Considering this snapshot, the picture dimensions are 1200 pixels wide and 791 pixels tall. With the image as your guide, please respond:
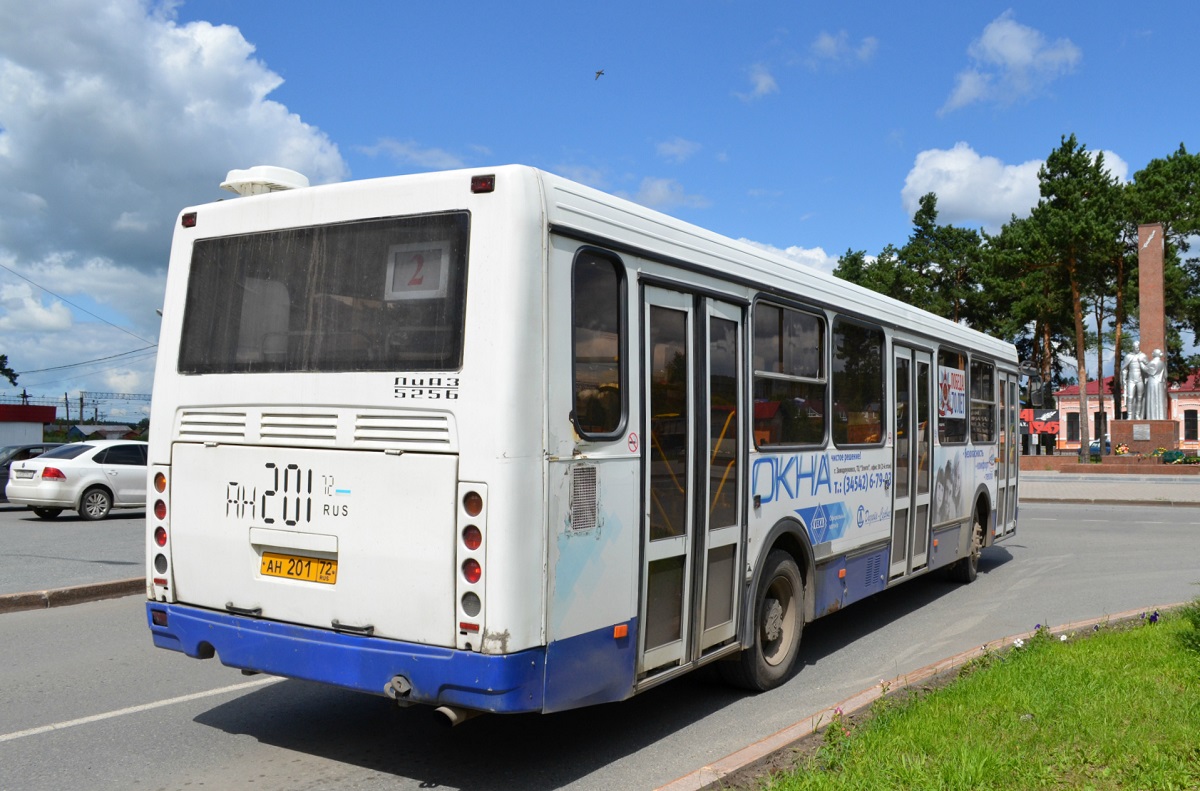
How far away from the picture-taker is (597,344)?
5180mm

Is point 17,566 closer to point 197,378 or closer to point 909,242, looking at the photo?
point 197,378

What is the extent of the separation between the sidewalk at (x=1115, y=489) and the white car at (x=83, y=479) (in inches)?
801

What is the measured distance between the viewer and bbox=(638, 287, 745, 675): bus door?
5.55 metres

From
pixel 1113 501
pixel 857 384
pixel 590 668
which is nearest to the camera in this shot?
pixel 590 668

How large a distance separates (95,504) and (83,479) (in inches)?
22.9

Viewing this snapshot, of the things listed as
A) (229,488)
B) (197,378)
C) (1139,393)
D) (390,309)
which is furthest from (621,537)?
(1139,393)

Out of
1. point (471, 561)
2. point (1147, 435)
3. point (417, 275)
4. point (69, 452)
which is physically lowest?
point (471, 561)

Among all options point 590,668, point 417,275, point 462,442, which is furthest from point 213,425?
point 590,668

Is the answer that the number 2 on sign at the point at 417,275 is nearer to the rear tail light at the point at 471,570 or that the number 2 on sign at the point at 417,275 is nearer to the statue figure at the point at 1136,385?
the rear tail light at the point at 471,570

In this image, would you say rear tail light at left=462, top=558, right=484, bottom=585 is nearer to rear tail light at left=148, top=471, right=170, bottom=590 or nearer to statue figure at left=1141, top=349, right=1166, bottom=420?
rear tail light at left=148, top=471, right=170, bottom=590

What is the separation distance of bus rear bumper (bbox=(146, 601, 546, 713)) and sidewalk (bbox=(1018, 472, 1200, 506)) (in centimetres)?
2364

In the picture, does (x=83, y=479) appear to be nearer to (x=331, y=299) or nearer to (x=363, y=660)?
(x=331, y=299)

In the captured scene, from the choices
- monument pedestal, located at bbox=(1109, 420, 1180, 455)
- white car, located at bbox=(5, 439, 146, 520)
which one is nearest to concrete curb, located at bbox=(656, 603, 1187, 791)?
white car, located at bbox=(5, 439, 146, 520)

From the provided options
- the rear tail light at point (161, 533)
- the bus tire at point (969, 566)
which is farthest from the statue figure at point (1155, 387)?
the rear tail light at point (161, 533)
